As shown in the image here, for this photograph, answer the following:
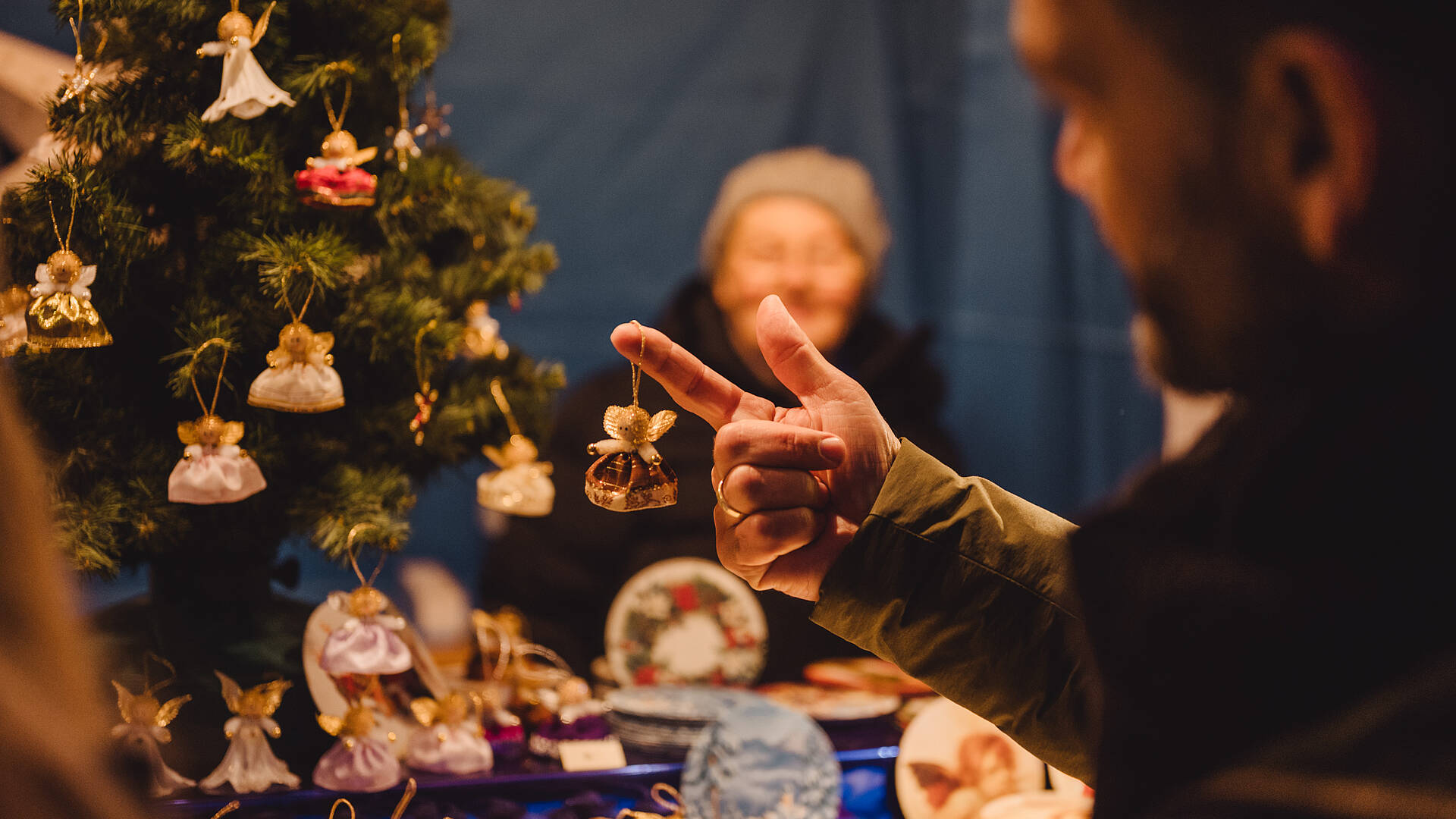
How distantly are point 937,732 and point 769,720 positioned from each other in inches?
8.4

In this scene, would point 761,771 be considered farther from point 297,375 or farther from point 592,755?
point 297,375

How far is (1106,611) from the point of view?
601 mm

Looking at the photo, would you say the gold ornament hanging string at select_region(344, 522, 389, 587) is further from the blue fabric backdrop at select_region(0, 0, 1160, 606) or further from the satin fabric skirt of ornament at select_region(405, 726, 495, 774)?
the blue fabric backdrop at select_region(0, 0, 1160, 606)

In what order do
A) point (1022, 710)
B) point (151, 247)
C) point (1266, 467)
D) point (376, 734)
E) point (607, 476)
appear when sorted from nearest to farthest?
point (1266, 467)
point (1022, 710)
point (607, 476)
point (151, 247)
point (376, 734)

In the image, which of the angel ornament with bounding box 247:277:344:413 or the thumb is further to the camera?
the angel ornament with bounding box 247:277:344:413

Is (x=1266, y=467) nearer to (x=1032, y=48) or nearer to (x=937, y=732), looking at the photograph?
(x=1032, y=48)

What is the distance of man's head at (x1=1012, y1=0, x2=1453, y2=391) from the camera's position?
0.52 m

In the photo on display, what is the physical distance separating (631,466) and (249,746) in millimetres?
603

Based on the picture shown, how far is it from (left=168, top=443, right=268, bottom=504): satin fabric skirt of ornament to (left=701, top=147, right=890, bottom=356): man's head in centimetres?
138

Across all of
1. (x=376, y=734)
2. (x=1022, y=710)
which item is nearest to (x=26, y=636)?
(x=1022, y=710)

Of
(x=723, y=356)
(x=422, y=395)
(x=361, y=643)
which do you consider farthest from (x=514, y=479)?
(x=723, y=356)

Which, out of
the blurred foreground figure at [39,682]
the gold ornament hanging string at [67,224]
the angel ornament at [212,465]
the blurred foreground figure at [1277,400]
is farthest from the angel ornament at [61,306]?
the blurred foreground figure at [1277,400]

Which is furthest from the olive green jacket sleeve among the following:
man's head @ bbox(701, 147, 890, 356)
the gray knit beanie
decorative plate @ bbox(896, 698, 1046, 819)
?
the gray knit beanie

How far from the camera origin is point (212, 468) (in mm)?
1105
